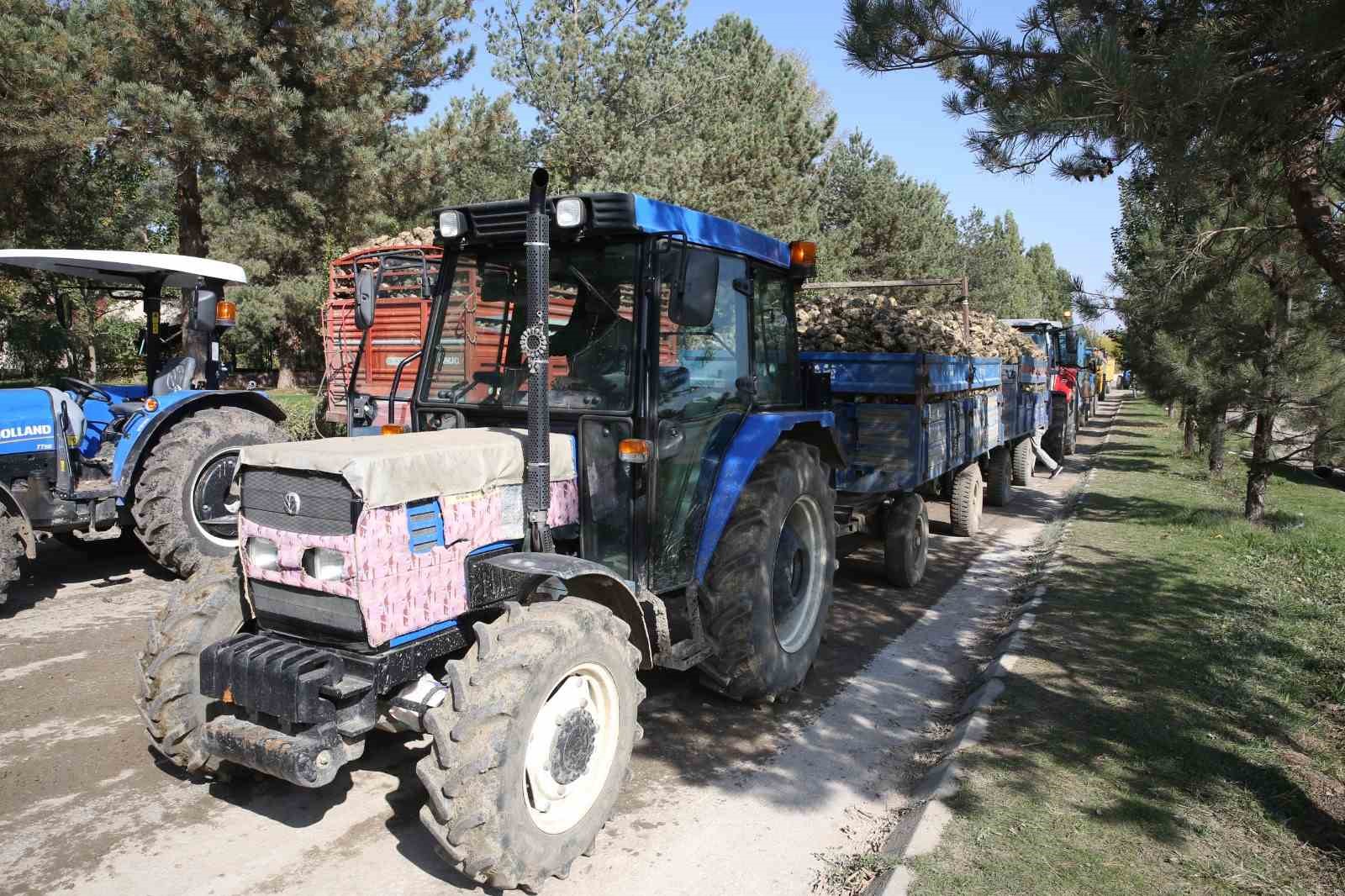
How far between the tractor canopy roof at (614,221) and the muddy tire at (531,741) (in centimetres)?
159

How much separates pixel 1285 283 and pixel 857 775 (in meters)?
7.03

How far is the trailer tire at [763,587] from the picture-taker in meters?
4.31

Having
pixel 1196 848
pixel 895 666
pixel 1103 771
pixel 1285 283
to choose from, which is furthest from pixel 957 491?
pixel 1196 848

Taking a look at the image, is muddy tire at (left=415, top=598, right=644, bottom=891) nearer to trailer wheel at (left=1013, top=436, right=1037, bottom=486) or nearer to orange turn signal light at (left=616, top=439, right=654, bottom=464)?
orange turn signal light at (left=616, top=439, right=654, bottom=464)

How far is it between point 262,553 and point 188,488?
3.93 metres

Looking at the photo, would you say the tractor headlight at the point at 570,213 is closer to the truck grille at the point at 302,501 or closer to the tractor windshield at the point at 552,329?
the tractor windshield at the point at 552,329

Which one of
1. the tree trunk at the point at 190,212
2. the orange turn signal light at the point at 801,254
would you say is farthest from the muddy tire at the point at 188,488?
the tree trunk at the point at 190,212

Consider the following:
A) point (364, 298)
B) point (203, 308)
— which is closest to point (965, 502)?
point (364, 298)

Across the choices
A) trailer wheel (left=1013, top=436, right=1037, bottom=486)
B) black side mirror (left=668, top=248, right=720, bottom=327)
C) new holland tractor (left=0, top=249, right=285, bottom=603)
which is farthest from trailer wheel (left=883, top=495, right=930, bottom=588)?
trailer wheel (left=1013, top=436, right=1037, bottom=486)

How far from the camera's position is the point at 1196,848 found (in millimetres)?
3328

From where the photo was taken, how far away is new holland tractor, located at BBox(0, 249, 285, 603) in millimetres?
6301

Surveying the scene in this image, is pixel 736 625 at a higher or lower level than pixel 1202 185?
lower

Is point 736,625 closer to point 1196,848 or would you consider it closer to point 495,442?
point 495,442

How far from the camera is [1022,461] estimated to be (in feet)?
45.1
